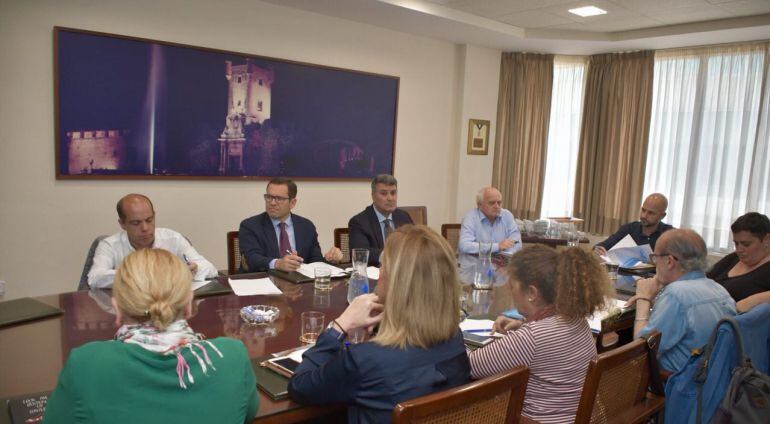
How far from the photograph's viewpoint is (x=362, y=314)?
1.69 meters

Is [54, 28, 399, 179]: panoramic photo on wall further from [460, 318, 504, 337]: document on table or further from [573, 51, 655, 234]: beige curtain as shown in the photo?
[460, 318, 504, 337]: document on table

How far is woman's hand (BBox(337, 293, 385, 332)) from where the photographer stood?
1659mm

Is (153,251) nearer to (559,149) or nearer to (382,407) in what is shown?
(382,407)

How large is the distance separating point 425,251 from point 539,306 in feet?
1.78

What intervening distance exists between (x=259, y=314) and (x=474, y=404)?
1.03m

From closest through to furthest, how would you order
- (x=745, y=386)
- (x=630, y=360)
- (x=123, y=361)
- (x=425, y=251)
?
(x=123, y=361) < (x=425, y=251) < (x=630, y=360) < (x=745, y=386)

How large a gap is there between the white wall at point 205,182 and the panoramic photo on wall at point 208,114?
103 millimetres

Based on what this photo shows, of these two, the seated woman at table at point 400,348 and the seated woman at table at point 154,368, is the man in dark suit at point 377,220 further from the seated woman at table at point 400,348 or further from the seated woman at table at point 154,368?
the seated woman at table at point 154,368

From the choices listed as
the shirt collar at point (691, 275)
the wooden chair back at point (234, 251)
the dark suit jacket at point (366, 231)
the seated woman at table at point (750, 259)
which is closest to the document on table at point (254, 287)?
the wooden chair back at point (234, 251)

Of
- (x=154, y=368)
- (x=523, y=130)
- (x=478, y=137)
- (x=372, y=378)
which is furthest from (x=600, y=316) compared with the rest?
(x=523, y=130)

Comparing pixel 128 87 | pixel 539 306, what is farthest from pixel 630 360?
pixel 128 87

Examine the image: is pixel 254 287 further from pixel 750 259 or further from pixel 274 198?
pixel 750 259

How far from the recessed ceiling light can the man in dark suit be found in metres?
2.48

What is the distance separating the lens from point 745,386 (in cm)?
194
